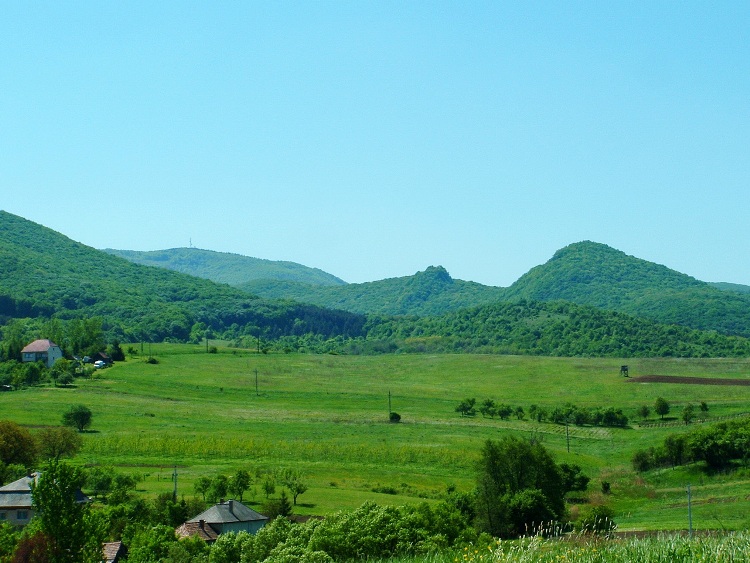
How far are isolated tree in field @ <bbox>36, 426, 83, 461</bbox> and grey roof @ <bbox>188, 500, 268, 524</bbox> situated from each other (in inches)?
1072

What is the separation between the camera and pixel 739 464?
241 ft

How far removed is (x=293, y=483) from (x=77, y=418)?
120ft

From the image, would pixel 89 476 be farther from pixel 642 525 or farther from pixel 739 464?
pixel 739 464

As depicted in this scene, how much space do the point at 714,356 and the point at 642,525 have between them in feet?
507

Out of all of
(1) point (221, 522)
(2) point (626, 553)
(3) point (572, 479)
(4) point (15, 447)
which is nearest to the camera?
(2) point (626, 553)

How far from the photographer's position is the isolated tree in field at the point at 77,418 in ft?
297

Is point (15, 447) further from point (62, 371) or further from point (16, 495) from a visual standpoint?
point (62, 371)

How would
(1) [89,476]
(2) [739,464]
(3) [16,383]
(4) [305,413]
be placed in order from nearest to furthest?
1. (1) [89,476]
2. (2) [739,464]
3. (4) [305,413]
4. (3) [16,383]

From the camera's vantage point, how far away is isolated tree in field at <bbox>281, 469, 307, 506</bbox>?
60906 mm

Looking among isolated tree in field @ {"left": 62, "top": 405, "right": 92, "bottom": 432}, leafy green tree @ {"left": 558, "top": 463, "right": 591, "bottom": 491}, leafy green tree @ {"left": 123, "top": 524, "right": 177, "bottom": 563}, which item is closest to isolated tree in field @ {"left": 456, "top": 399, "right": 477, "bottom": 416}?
isolated tree in field @ {"left": 62, "top": 405, "right": 92, "bottom": 432}

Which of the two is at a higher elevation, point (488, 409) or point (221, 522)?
point (488, 409)

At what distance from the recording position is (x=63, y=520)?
27.0 m

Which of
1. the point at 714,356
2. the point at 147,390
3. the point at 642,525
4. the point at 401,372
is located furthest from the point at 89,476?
the point at 714,356

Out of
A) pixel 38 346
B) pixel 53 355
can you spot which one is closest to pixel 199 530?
pixel 53 355
